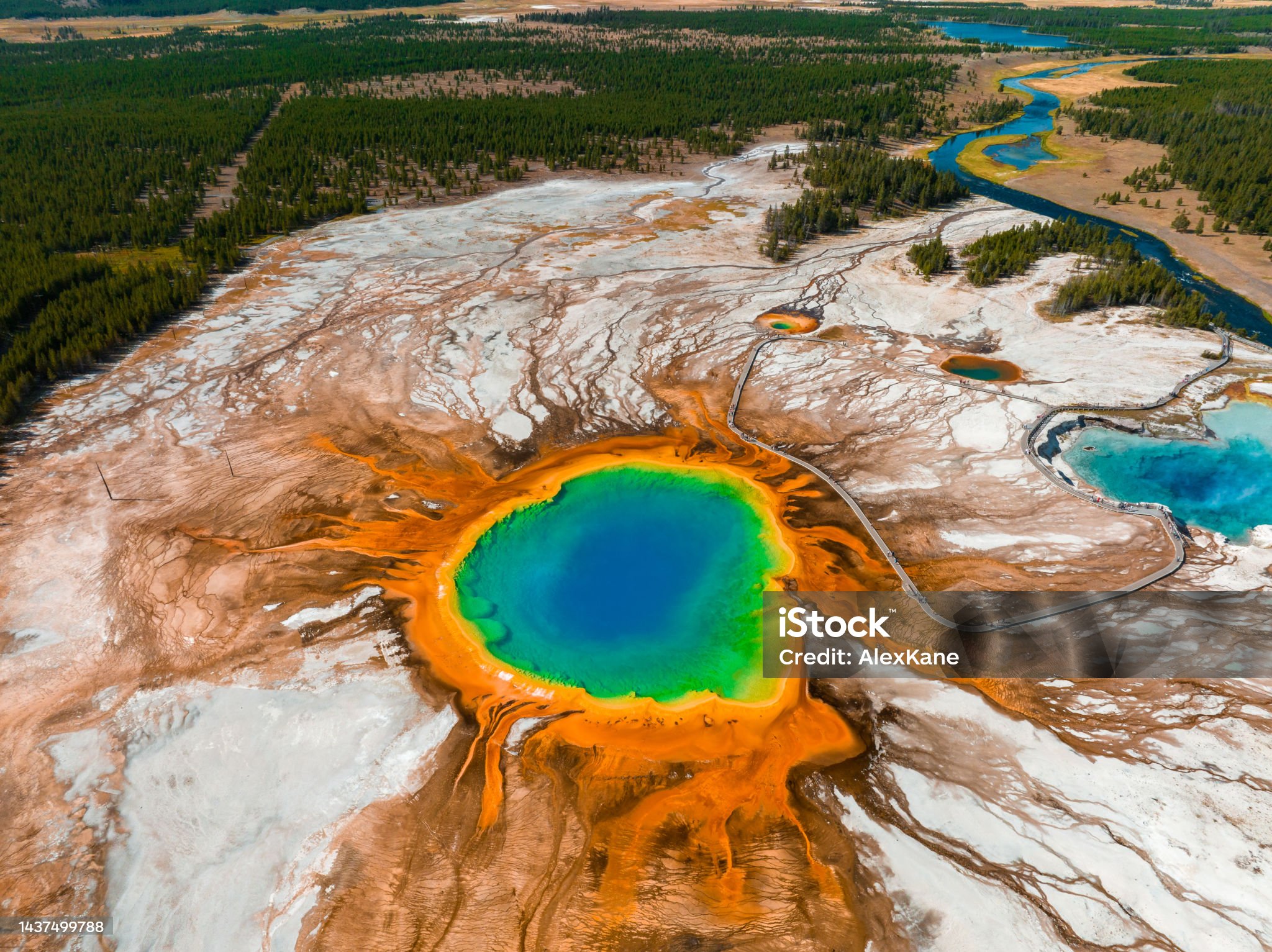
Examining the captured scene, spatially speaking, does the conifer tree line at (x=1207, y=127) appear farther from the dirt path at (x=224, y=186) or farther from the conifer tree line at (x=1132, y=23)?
the dirt path at (x=224, y=186)

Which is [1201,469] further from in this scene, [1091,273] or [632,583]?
[632,583]

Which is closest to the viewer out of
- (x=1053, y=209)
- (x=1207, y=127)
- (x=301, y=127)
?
(x=1053, y=209)

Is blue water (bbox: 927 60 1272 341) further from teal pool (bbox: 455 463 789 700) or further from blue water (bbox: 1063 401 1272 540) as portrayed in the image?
teal pool (bbox: 455 463 789 700)

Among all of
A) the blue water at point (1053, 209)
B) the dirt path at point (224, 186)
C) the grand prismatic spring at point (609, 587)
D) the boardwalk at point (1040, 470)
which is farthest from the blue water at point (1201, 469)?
the dirt path at point (224, 186)

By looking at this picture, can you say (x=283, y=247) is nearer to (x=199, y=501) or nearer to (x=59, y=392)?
(x=59, y=392)

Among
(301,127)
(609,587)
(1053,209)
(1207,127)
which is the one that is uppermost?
A: (1207,127)

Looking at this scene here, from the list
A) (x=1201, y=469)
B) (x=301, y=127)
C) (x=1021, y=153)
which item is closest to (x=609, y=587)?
(x=1201, y=469)
